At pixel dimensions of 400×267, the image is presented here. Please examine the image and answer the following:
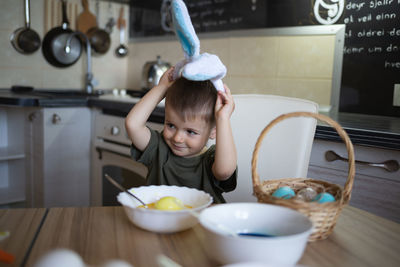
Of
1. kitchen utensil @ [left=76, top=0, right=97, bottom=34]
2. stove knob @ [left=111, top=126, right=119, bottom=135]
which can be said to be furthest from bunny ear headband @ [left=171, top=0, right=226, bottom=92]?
kitchen utensil @ [left=76, top=0, right=97, bottom=34]

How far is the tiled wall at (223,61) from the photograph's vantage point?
203cm

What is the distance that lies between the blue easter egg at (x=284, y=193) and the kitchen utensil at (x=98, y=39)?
2.34 metres

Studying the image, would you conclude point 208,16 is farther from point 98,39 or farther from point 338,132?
point 338,132

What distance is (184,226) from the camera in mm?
750

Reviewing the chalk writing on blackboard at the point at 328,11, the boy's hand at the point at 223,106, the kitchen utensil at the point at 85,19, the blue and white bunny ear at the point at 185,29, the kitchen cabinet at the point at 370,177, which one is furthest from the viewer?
the kitchen utensil at the point at 85,19

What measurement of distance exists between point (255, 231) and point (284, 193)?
0.47 feet

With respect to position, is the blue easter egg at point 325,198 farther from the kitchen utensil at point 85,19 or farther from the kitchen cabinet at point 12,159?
the kitchen utensil at point 85,19

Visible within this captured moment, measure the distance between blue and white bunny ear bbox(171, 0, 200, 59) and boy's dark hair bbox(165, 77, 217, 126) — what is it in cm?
18

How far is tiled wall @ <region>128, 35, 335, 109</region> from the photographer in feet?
6.55

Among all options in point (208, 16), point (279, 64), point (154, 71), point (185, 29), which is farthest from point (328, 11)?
point (185, 29)

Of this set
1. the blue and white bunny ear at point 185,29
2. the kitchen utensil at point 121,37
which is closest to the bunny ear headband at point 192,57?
the blue and white bunny ear at point 185,29

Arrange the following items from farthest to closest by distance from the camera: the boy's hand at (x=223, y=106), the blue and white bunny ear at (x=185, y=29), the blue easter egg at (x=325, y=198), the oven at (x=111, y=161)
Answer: the oven at (x=111, y=161)
the boy's hand at (x=223, y=106)
the blue and white bunny ear at (x=185, y=29)
the blue easter egg at (x=325, y=198)

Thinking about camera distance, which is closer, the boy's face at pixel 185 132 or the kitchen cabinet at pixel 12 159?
the boy's face at pixel 185 132

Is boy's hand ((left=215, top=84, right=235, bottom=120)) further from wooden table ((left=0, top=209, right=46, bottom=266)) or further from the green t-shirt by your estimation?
wooden table ((left=0, top=209, right=46, bottom=266))
